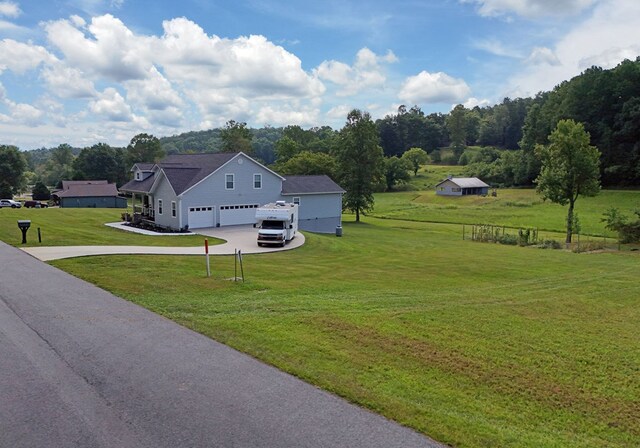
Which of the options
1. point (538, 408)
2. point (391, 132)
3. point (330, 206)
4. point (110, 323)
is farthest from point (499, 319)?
point (391, 132)

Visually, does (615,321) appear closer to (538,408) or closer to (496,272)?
(538,408)

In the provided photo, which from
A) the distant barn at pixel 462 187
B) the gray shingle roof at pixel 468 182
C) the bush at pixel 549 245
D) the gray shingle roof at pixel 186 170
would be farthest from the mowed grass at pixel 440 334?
the gray shingle roof at pixel 468 182

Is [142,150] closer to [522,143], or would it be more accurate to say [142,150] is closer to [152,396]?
[522,143]

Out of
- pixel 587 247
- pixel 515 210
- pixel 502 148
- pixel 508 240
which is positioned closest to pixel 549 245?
pixel 587 247

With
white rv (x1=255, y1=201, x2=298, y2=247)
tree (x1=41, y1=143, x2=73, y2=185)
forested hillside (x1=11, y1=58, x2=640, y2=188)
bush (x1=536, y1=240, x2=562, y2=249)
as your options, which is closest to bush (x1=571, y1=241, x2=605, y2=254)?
bush (x1=536, y1=240, x2=562, y2=249)

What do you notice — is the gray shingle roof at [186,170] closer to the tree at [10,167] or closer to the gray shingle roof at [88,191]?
the gray shingle roof at [88,191]

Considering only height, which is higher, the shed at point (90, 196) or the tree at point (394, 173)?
the tree at point (394, 173)

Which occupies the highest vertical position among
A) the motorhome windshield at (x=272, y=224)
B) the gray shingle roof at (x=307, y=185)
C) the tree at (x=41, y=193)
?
the gray shingle roof at (x=307, y=185)
